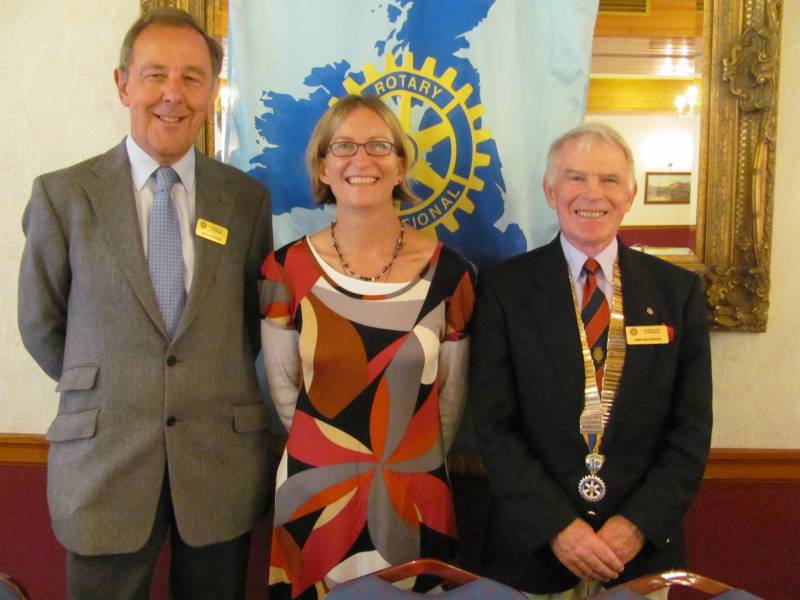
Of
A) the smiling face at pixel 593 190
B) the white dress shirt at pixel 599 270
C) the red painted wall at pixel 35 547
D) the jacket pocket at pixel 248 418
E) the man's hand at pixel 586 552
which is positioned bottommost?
the red painted wall at pixel 35 547

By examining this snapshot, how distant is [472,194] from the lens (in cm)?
221

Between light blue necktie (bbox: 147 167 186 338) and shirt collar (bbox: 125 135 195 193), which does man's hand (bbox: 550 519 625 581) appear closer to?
light blue necktie (bbox: 147 167 186 338)

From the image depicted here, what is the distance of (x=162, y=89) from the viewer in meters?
1.68

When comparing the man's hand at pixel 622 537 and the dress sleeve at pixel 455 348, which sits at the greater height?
the dress sleeve at pixel 455 348

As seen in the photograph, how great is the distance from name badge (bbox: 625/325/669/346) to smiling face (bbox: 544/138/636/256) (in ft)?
0.74

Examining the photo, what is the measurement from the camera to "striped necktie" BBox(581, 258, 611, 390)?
166cm

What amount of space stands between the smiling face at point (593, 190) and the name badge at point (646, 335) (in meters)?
0.23

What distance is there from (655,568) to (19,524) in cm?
208

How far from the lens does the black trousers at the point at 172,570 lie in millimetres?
1683

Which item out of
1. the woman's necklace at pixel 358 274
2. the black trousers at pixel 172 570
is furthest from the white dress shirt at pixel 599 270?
the black trousers at pixel 172 570

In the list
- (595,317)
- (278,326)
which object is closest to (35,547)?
(278,326)

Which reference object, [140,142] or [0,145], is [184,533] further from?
[0,145]

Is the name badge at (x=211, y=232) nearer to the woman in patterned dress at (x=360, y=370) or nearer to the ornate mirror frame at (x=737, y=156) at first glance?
the woman in patterned dress at (x=360, y=370)

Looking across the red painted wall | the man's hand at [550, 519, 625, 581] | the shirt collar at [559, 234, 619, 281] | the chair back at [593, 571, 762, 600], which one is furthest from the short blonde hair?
the red painted wall
